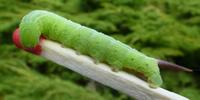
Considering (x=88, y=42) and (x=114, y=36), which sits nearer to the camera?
(x=88, y=42)

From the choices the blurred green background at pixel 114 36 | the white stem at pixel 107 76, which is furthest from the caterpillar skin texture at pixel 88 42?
the blurred green background at pixel 114 36

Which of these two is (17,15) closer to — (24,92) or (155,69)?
(24,92)

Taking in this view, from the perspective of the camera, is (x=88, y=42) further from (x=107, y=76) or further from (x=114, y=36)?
(x=114, y=36)

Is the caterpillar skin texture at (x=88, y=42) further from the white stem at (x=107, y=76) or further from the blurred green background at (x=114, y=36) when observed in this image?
the blurred green background at (x=114, y=36)

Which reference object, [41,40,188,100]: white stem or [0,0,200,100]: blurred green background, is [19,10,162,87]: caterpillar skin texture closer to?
[41,40,188,100]: white stem

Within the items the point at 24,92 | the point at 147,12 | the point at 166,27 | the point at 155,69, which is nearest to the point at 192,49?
the point at 166,27

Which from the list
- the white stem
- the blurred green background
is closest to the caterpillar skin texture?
the white stem

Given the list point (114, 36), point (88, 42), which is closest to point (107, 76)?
point (88, 42)
